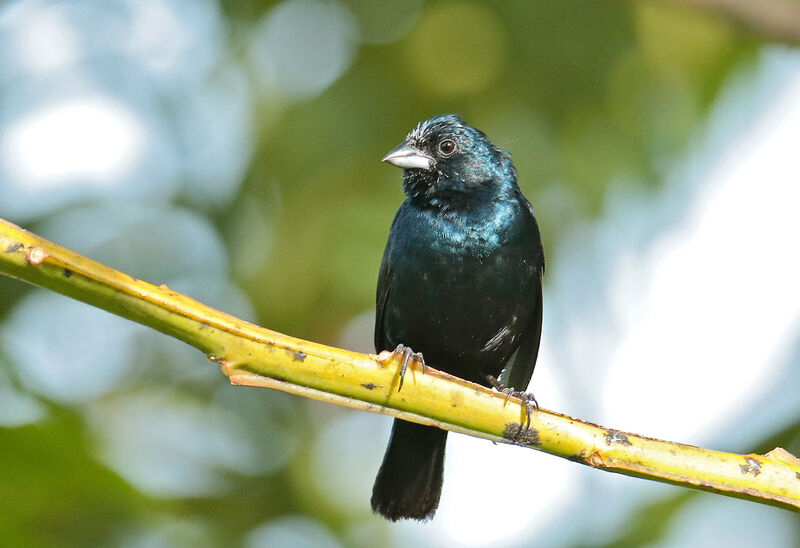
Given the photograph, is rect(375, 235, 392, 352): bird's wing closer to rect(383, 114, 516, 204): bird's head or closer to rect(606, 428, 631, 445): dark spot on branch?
rect(383, 114, 516, 204): bird's head

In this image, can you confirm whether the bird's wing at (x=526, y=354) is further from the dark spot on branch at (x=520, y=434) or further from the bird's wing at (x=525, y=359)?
the dark spot on branch at (x=520, y=434)

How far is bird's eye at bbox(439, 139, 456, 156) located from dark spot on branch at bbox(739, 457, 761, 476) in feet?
7.14

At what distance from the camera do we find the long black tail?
13.1 feet

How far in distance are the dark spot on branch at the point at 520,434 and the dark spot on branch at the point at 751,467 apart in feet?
1.52

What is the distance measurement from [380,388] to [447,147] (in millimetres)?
2100

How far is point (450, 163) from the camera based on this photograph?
404 cm

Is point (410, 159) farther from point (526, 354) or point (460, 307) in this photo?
point (526, 354)

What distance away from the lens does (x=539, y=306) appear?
4090 mm

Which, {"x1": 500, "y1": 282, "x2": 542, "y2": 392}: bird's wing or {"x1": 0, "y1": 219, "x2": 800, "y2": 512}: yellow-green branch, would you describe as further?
{"x1": 500, "y1": 282, "x2": 542, "y2": 392}: bird's wing

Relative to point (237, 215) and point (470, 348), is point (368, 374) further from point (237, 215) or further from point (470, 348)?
point (237, 215)

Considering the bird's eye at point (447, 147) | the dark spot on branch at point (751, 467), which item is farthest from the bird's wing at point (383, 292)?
the dark spot on branch at point (751, 467)

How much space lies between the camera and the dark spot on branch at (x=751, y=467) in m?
2.16

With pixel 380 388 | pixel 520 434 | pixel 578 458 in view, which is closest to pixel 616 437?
pixel 578 458

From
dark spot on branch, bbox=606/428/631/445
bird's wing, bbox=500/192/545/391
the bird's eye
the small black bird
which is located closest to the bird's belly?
the small black bird
